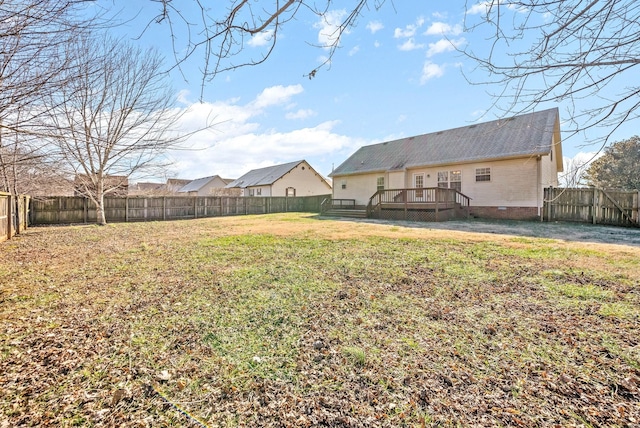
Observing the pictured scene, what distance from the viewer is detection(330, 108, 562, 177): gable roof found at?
12727 mm

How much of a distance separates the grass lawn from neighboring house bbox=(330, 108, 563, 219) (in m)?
8.94

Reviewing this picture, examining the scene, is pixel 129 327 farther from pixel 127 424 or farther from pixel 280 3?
pixel 280 3

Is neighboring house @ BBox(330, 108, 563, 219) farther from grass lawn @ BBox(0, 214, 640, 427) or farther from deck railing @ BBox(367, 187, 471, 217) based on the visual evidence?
grass lawn @ BBox(0, 214, 640, 427)

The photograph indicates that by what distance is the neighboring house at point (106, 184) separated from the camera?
44.2 ft

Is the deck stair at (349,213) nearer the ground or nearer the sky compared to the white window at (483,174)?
nearer the ground

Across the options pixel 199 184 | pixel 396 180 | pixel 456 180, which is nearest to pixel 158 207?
pixel 396 180

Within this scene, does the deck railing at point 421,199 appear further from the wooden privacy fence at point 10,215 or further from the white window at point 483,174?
the wooden privacy fence at point 10,215

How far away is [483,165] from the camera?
1389 centimetres

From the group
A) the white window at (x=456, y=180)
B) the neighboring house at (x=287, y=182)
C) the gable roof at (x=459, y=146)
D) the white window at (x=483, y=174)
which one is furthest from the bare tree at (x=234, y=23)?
the neighboring house at (x=287, y=182)

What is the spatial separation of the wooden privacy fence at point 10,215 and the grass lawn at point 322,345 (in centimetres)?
413

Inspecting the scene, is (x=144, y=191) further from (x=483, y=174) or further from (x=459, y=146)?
(x=483, y=174)

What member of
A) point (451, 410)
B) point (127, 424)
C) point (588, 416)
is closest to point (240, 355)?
point (127, 424)

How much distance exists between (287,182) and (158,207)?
14176 millimetres

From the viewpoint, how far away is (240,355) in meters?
2.29
